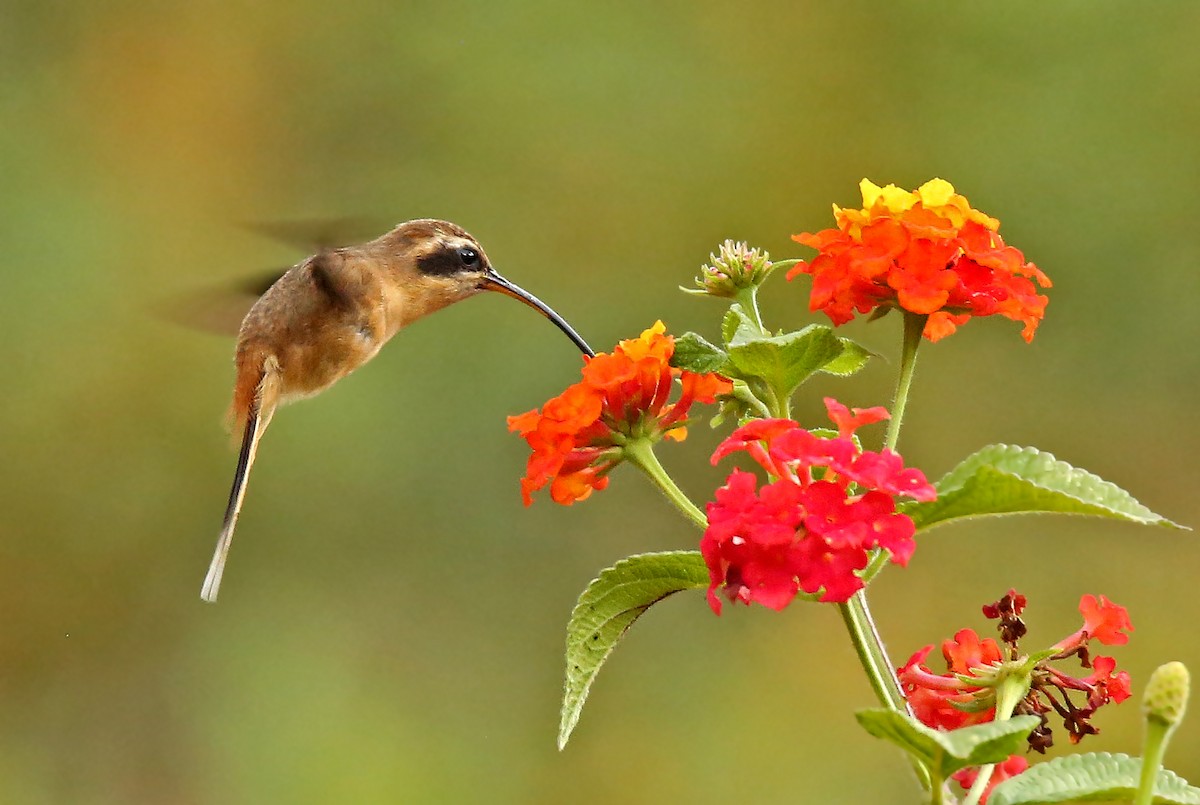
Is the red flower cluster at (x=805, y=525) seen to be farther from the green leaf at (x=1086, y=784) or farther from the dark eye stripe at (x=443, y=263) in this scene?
the dark eye stripe at (x=443, y=263)

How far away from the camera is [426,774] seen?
2.42 meters

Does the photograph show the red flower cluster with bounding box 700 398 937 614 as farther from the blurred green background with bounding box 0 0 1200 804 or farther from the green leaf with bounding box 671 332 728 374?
the blurred green background with bounding box 0 0 1200 804

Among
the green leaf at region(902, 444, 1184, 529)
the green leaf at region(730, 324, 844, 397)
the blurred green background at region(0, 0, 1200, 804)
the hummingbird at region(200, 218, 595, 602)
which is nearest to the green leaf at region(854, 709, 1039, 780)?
the green leaf at region(902, 444, 1184, 529)

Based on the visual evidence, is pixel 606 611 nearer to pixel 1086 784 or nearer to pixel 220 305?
pixel 1086 784

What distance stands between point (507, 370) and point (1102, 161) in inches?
46.8

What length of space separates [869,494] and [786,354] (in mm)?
129

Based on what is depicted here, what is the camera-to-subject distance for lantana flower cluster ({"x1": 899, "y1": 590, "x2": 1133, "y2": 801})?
2.45 feet

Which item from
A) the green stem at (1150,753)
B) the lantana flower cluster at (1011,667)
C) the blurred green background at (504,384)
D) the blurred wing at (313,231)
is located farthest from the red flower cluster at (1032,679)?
the blurred green background at (504,384)

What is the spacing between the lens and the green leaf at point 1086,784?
673 millimetres

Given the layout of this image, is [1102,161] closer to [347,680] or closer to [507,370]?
[507,370]

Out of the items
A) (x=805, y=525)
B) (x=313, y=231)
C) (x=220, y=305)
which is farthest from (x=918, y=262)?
(x=220, y=305)

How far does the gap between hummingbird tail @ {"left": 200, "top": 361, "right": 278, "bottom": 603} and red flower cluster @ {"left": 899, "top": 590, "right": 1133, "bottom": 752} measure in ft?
1.91

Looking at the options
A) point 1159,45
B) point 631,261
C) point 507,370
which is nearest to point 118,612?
point 507,370

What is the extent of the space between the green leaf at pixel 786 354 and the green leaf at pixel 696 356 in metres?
0.01
